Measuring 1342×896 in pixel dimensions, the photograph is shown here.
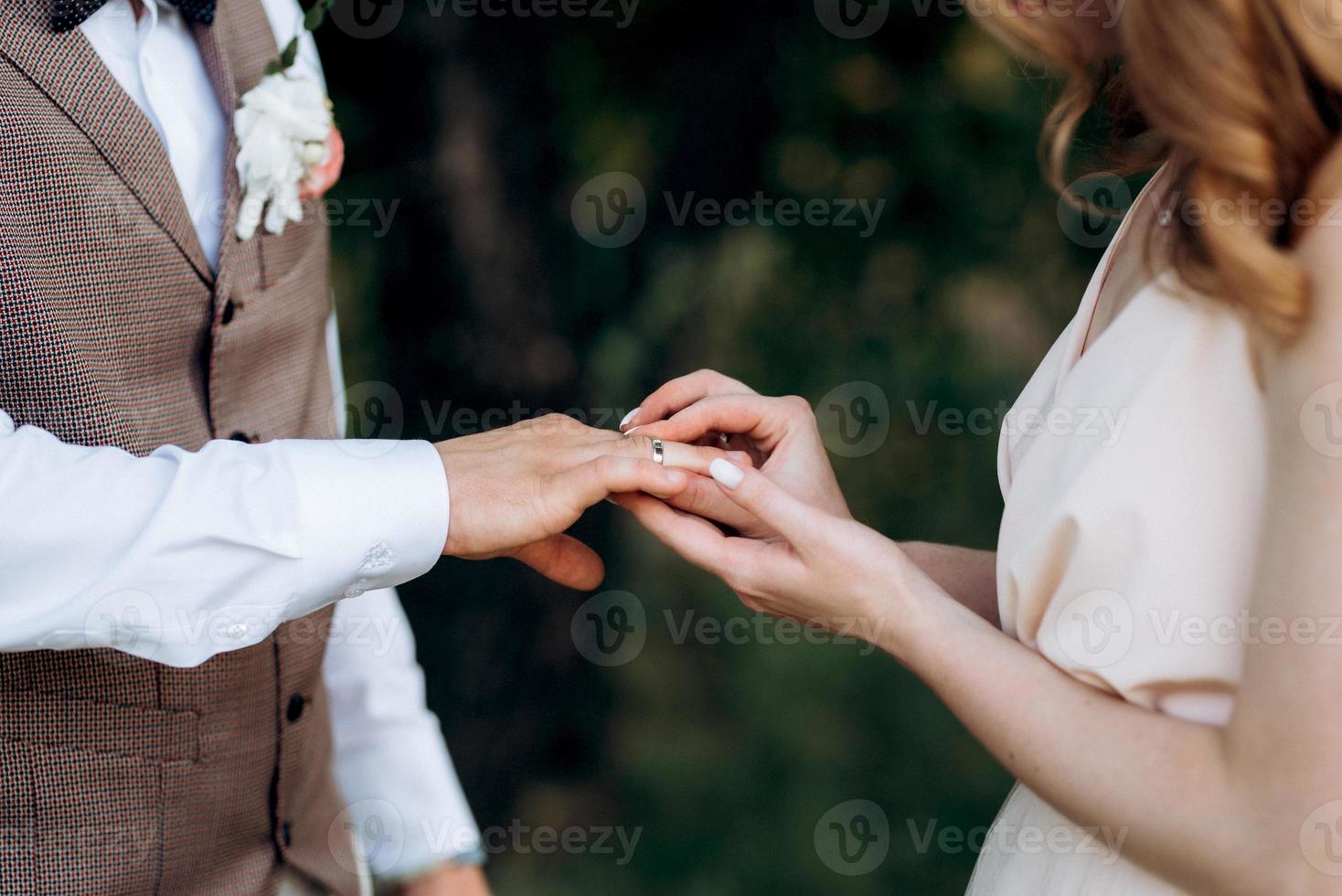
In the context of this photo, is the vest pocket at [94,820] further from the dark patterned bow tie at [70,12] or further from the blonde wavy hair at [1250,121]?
the blonde wavy hair at [1250,121]

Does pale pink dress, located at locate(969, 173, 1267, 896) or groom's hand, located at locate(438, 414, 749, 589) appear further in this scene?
groom's hand, located at locate(438, 414, 749, 589)

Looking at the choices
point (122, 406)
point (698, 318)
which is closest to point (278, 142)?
point (122, 406)

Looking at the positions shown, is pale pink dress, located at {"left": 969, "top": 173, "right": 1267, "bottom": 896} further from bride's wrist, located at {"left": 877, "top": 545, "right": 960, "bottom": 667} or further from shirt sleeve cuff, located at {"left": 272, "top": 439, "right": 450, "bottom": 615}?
shirt sleeve cuff, located at {"left": 272, "top": 439, "right": 450, "bottom": 615}

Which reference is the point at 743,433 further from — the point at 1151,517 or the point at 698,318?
the point at 698,318

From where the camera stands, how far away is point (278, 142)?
1.66 metres

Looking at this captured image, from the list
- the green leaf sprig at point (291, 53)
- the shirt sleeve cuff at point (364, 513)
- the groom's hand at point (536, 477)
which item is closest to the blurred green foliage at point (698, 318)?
the green leaf sprig at point (291, 53)

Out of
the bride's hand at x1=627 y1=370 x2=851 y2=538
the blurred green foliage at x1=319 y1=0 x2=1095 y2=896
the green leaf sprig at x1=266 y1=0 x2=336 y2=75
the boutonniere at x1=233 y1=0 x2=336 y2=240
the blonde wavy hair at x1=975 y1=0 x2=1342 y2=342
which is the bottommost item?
the blurred green foliage at x1=319 y1=0 x2=1095 y2=896

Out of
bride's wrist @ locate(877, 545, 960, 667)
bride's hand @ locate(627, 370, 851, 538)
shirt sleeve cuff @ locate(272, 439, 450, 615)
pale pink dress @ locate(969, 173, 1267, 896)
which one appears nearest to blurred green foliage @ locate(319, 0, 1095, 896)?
bride's hand @ locate(627, 370, 851, 538)

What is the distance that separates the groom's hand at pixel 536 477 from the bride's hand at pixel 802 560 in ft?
0.28

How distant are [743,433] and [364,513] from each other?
0.59m

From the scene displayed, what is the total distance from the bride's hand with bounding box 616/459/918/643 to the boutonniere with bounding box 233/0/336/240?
29.0 inches

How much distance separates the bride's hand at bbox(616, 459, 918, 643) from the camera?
1.32 metres

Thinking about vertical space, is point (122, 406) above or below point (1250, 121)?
below

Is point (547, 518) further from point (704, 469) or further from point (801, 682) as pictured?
point (801, 682)
